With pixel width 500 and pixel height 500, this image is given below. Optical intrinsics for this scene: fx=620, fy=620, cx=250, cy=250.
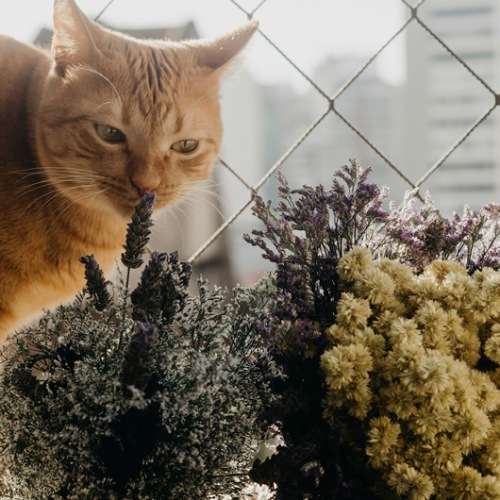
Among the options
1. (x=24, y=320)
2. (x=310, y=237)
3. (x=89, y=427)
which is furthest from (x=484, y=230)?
(x=24, y=320)

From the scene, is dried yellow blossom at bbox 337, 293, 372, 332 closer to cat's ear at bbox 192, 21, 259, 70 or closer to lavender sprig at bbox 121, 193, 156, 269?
lavender sprig at bbox 121, 193, 156, 269

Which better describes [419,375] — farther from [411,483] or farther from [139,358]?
[139,358]

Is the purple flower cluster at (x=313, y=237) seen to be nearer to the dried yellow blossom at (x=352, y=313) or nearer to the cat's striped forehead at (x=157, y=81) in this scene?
the dried yellow blossom at (x=352, y=313)

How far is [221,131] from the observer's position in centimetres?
102

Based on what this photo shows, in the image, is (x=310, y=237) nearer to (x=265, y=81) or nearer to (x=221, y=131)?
(x=221, y=131)

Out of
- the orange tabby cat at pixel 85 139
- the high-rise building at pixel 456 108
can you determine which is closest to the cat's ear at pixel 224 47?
the orange tabby cat at pixel 85 139

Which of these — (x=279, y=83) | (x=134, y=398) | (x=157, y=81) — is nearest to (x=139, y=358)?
(x=134, y=398)

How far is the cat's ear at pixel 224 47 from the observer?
920mm

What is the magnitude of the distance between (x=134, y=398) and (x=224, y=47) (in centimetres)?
58

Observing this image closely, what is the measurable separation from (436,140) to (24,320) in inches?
533

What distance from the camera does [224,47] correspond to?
0.94 m

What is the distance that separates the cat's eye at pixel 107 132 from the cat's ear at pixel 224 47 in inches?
7.2

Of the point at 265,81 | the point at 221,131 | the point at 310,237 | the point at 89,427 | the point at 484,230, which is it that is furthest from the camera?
the point at 265,81

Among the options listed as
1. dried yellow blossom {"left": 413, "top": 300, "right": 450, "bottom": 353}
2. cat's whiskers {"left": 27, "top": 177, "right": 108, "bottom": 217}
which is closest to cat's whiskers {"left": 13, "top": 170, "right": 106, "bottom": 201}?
cat's whiskers {"left": 27, "top": 177, "right": 108, "bottom": 217}
